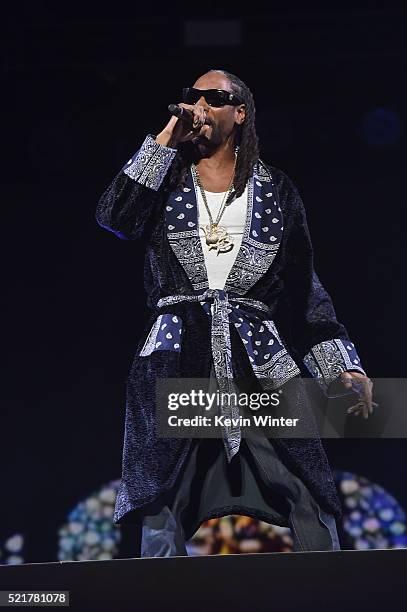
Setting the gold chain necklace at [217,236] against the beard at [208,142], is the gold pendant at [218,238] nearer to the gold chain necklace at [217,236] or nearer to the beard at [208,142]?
the gold chain necklace at [217,236]

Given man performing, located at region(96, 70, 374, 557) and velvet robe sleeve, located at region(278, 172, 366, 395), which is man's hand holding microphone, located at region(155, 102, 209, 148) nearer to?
man performing, located at region(96, 70, 374, 557)

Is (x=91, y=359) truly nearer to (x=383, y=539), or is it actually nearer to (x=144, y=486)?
(x=144, y=486)

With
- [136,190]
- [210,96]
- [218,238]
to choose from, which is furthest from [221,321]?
[210,96]

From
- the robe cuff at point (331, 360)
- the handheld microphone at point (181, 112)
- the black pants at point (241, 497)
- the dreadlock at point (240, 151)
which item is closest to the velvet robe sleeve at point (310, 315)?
the robe cuff at point (331, 360)

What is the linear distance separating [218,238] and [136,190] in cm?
25

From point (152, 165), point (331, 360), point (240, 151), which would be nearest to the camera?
point (152, 165)

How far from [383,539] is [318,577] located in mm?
818

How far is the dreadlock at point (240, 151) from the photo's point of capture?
279cm

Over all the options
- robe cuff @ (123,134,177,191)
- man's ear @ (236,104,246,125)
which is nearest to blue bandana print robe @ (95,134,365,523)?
robe cuff @ (123,134,177,191)

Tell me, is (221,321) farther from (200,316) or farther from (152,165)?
(152,165)

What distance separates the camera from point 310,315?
2.78 m

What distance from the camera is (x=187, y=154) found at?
283 cm

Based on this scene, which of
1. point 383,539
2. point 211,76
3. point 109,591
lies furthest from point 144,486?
point 211,76

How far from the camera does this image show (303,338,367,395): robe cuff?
272 centimetres
